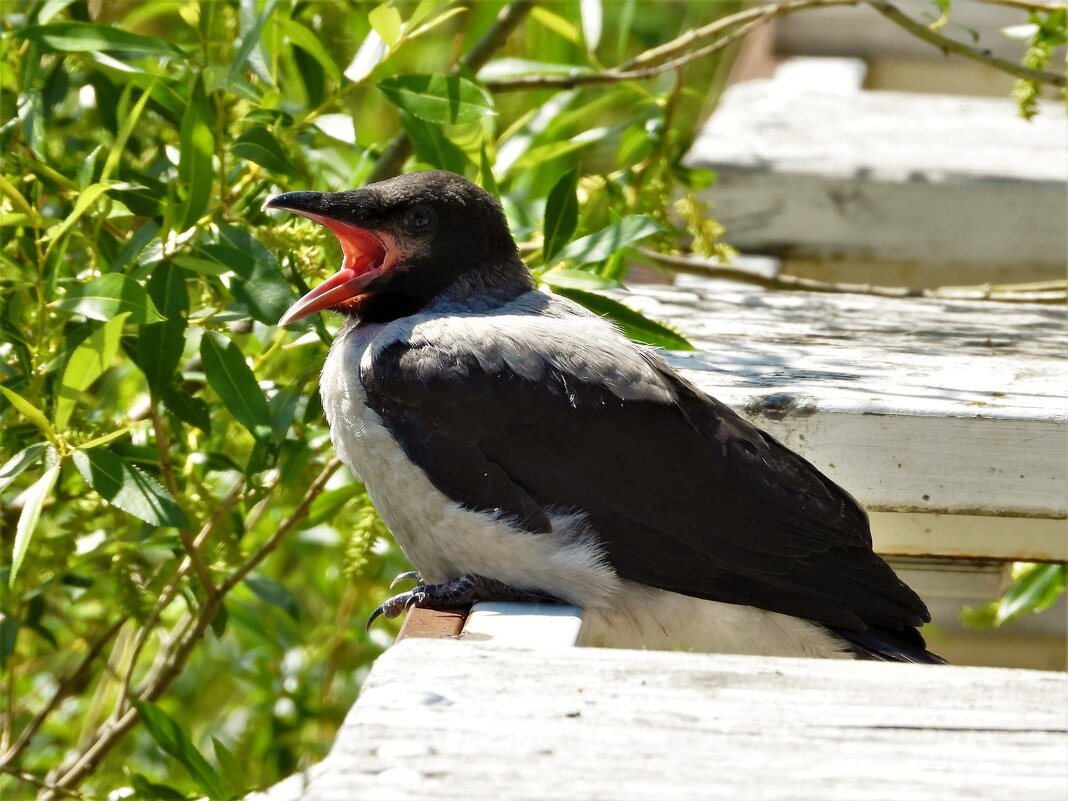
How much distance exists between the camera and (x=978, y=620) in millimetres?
3607

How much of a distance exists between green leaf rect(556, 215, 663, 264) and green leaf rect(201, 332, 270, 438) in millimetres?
711

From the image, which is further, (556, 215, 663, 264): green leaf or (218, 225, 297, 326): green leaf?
(556, 215, 663, 264): green leaf

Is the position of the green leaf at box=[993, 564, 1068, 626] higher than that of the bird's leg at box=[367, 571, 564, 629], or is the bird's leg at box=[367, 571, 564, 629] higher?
the bird's leg at box=[367, 571, 564, 629]

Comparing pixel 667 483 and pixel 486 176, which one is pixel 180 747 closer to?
pixel 667 483

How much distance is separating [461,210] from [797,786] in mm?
1775

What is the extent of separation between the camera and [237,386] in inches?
101

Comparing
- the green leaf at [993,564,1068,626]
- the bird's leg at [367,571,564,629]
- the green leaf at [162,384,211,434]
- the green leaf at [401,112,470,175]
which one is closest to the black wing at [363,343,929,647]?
the bird's leg at [367,571,564,629]

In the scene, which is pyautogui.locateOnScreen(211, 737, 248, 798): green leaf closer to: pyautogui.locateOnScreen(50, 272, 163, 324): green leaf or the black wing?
the black wing

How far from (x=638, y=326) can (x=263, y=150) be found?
30.8 inches

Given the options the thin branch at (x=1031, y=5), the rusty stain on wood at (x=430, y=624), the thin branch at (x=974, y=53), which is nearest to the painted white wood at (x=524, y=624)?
the rusty stain on wood at (x=430, y=624)

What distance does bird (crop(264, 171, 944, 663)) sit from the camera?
2.42m

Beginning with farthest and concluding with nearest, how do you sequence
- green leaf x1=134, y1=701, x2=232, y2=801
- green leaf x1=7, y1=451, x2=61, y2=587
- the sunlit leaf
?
1. the sunlit leaf
2. green leaf x1=134, y1=701, x2=232, y2=801
3. green leaf x1=7, y1=451, x2=61, y2=587

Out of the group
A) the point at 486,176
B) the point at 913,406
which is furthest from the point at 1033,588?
the point at 486,176

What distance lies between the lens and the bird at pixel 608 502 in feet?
7.93
